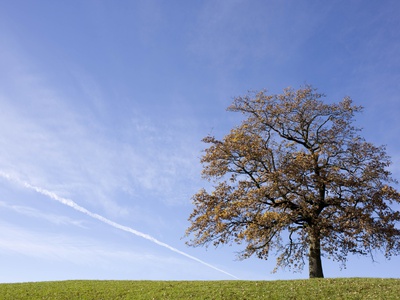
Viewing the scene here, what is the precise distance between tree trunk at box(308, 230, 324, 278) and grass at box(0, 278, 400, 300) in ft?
15.5

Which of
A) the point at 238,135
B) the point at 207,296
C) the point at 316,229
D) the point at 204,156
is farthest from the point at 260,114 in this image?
the point at 207,296

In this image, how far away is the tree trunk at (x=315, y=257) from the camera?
122ft

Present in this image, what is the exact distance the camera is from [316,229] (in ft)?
121

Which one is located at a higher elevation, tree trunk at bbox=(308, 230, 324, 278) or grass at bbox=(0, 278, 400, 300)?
tree trunk at bbox=(308, 230, 324, 278)

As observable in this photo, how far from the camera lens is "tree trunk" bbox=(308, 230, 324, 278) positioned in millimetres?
37062

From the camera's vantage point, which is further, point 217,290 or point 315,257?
point 315,257

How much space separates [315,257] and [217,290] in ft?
40.9

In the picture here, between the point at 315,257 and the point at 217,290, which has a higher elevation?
the point at 315,257

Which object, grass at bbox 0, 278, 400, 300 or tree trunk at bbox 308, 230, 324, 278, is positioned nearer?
grass at bbox 0, 278, 400, 300

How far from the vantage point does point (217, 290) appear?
96.5 ft

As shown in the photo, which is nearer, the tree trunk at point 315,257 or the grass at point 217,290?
the grass at point 217,290

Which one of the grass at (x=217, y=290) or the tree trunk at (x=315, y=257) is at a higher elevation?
the tree trunk at (x=315, y=257)

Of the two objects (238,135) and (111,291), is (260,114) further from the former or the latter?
(111,291)

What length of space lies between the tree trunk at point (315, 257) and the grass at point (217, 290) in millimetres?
4712
